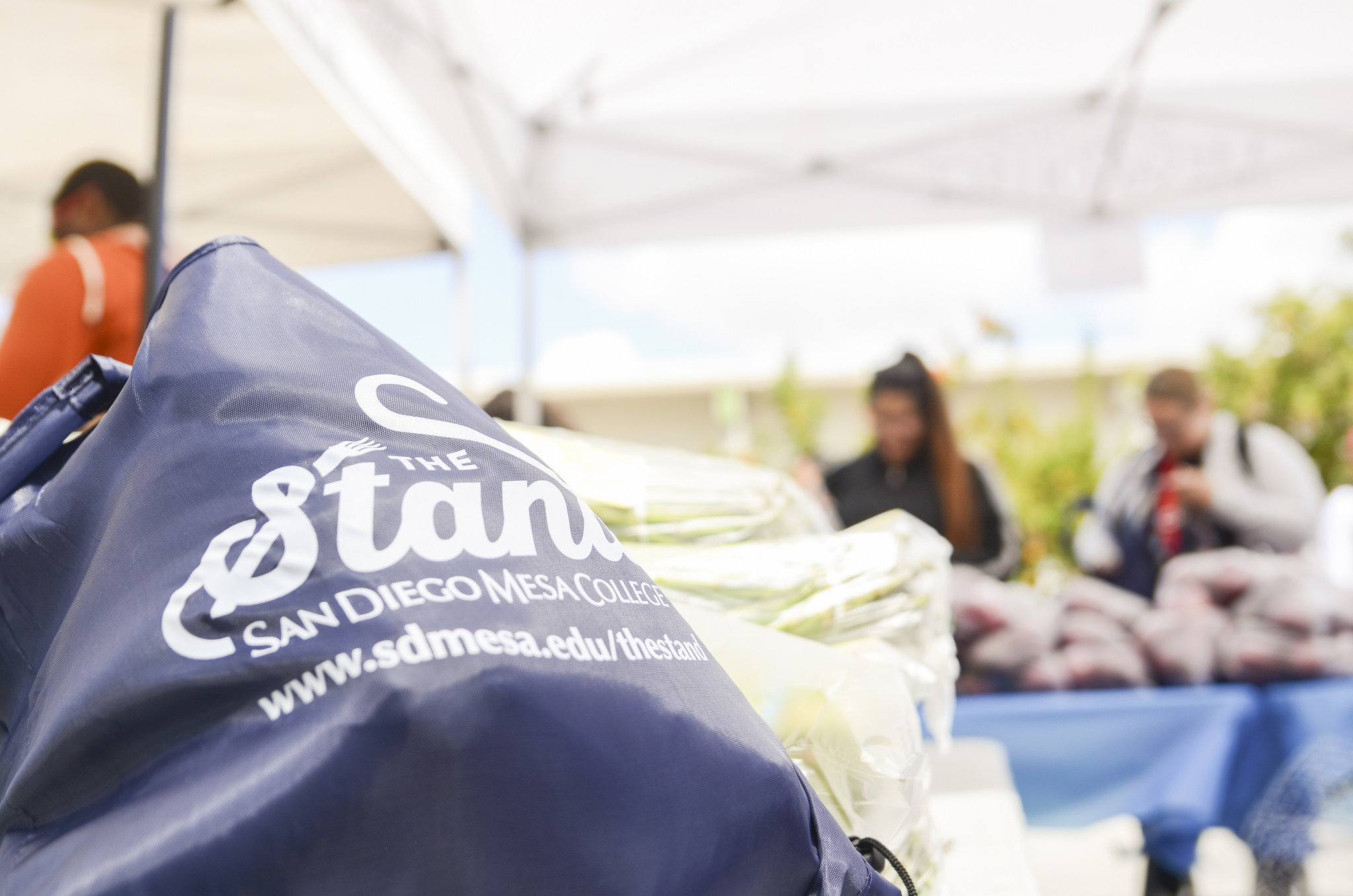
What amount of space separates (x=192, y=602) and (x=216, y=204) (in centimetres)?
Answer: 282

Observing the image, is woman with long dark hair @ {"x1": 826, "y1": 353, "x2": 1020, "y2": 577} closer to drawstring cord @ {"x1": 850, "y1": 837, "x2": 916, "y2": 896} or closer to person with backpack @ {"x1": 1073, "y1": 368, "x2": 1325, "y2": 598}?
person with backpack @ {"x1": 1073, "y1": 368, "x2": 1325, "y2": 598}

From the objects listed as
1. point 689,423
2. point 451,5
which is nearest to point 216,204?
point 451,5

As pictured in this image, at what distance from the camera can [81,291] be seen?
1.41m

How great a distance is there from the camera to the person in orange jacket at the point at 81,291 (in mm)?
1328

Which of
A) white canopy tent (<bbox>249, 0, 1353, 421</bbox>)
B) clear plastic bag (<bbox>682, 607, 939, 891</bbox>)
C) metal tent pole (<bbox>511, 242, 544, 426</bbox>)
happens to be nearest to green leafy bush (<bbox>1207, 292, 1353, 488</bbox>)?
white canopy tent (<bbox>249, 0, 1353, 421</bbox>)

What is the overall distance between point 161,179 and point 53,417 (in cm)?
125

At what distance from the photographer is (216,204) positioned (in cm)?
279

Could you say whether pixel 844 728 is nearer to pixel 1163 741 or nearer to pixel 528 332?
pixel 1163 741

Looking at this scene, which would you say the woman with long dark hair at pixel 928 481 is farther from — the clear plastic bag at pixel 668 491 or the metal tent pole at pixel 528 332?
the metal tent pole at pixel 528 332

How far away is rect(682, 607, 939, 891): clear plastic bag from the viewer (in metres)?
0.56

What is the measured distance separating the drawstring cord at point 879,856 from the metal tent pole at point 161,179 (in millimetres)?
1332

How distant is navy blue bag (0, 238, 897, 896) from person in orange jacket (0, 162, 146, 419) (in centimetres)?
103

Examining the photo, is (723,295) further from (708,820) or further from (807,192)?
(708,820)

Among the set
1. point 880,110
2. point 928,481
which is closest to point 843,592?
point 928,481
